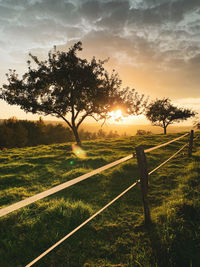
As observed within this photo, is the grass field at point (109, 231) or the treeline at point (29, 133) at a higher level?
the treeline at point (29, 133)

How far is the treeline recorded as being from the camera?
168 feet

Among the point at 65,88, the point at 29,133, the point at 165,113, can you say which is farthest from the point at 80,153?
the point at 29,133

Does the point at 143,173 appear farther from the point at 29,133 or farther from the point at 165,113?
the point at 29,133

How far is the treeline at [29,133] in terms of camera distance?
51.2m

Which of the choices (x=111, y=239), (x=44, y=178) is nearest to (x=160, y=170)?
(x=111, y=239)

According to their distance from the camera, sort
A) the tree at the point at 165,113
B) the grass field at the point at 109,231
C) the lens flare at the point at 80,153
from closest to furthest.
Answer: the grass field at the point at 109,231 → the lens flare at the point at 80,153 → the tree at the point at 165,113

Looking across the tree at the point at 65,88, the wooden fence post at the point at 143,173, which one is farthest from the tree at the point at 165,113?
the wooden fence post at the point at 143,173

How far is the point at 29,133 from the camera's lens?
207 feet

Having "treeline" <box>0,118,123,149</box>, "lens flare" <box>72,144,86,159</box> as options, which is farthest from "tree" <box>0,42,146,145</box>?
"treeline" <box>0,118,123,149</box>

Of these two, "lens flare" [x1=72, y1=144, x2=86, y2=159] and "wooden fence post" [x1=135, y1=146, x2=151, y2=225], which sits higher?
"wooden fence post" [x1=135, y1=146, x2=151, y2=225]

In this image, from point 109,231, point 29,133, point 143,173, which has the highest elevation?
point 29,133

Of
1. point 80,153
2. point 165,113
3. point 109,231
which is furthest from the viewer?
point 165,113

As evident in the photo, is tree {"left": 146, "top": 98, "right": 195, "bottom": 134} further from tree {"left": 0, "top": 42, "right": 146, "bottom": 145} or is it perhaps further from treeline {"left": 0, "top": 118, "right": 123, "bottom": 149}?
treeline {"left": 0, "top": 118, "right": 123, "bottom": 149}

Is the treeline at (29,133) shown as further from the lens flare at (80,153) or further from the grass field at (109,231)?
the grass field at (109,231)
